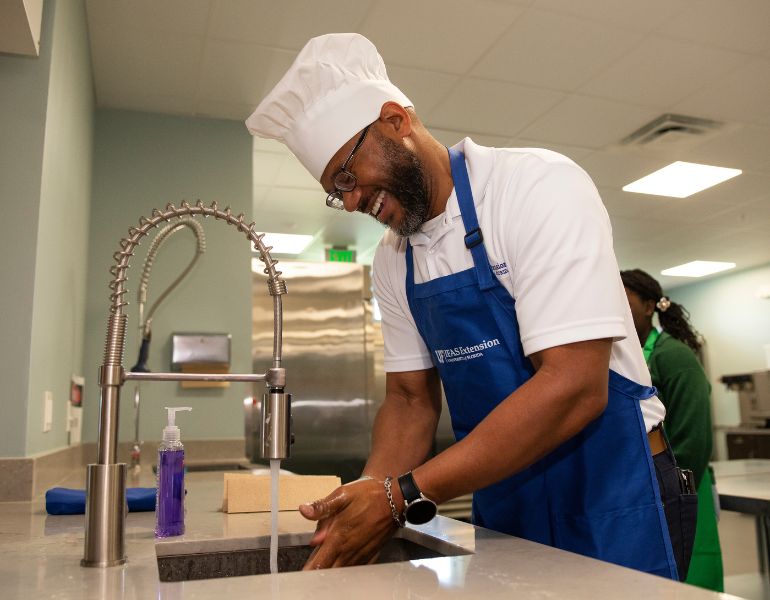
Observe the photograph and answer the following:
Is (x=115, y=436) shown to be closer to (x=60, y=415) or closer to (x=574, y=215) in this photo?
(x=574, y=215)

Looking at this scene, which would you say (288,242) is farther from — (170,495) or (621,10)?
(170,495)

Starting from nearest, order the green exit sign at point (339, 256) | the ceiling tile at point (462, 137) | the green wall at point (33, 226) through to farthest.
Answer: the green wall at point (33, 226)
the ceiling tile at point (462, 137)
the green exit sign at point (339, 256)

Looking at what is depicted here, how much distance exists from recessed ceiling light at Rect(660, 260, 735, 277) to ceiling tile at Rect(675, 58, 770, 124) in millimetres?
3762

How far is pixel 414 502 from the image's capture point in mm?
991

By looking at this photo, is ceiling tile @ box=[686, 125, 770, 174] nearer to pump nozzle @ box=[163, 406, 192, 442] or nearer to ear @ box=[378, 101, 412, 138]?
ear @ box=[378, 101, 412, 138]

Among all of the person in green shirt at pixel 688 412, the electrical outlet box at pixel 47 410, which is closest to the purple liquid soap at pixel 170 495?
the electrical outlet box at pixel 47 410

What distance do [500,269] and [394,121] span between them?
0.36m

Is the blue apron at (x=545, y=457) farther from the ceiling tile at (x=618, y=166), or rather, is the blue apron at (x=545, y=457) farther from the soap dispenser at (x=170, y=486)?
the ceiling tile at (x=618, y=166)

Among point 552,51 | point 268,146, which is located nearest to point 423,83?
point 552,51

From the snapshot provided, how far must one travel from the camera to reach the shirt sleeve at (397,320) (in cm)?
141

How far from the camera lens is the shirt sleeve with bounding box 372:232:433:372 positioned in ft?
4.64

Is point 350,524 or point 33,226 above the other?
point 33,226

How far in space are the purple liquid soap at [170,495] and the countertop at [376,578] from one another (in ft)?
0.14

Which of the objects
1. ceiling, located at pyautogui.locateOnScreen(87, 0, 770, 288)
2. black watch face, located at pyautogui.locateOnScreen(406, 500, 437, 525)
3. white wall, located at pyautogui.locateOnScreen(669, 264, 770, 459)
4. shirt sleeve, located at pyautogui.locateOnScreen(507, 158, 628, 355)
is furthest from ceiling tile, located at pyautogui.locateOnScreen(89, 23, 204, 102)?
white wall, located at pyautogui.locateOnScreen(669, 264, 770, 459)
